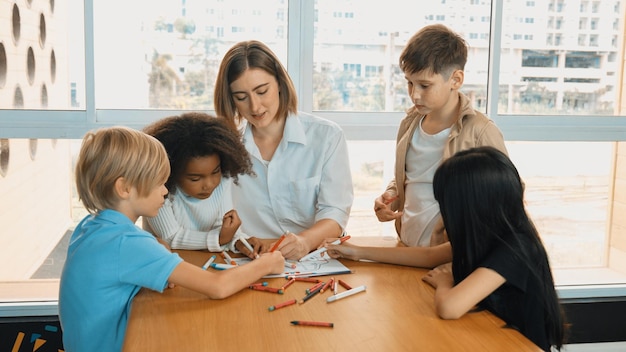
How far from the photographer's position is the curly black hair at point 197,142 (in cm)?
192

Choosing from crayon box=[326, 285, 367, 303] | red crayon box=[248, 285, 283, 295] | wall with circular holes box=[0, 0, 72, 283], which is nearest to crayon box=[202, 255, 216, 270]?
red crayon box=[248, 285, 283, 295]

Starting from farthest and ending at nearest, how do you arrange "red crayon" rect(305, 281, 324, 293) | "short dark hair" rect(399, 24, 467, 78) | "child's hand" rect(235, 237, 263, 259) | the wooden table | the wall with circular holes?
1. the wall with circular holes
2. "short dark hair" rect(399, 24, 467, 78)
3. "child's hand" rect(235, 237, 263, 259)
4. "red crayon" rect(305, 281, 324, 293)
5. the wooden table

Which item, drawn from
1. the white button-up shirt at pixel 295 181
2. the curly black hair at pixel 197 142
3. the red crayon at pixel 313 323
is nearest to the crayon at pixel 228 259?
the curly black hair at pixel 197 142

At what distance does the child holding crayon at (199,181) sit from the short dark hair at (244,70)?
141mm

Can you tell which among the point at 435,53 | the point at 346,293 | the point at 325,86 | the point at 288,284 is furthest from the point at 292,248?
the point at 325,86

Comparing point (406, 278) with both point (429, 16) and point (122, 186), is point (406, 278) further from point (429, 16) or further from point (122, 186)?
point (429, 16)

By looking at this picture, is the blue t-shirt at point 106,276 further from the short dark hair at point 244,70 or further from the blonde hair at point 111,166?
the short dark hair at point 244,70

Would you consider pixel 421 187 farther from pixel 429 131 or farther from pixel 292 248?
pixel 292 248

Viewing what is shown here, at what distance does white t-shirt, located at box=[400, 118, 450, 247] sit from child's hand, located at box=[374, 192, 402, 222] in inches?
1.8

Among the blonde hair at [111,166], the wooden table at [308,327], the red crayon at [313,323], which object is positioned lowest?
the wooden table at [308,327]

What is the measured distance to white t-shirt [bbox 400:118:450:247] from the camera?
7.09ft

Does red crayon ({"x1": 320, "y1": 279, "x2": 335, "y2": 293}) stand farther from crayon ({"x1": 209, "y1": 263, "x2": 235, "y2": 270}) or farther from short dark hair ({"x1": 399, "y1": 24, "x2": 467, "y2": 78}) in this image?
short dark hair ({"x1": 399, "y1": 24, "x2": 467, "y2": 78})

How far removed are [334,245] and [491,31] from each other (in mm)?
1624

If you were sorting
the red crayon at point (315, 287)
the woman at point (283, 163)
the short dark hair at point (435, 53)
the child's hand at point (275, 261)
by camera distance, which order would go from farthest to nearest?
1. the woman at point (283, 163)
2. the short dark hair at point (435, 53)
3. the child's hand at point (275, 261)
4. the red crayon at point (315, 287)
